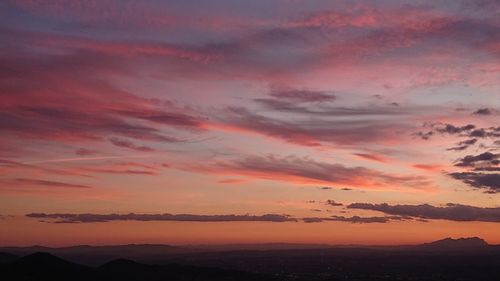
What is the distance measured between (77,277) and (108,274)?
65.0 ft

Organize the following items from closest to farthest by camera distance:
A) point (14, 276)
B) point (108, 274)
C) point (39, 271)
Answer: point (14, 276)
point (39, 271)
point (108, 274)

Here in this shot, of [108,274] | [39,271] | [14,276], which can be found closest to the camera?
[14,276]

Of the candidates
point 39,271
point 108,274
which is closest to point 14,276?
point 39,271

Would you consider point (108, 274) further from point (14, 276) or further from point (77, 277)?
point (14, 276)

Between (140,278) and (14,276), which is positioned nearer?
(14,276)

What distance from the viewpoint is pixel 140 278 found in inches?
7771

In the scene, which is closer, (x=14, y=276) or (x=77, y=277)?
(x=14, y=276)

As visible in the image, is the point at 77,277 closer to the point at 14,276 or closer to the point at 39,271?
the point at 39,271

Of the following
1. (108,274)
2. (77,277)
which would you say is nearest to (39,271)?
(77,277)

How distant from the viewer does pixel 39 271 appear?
166m

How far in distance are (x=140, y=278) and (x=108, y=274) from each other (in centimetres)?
1211

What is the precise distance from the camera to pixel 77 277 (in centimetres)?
17200

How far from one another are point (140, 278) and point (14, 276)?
53.8 m

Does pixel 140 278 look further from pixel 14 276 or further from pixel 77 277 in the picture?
pixel 14 276
